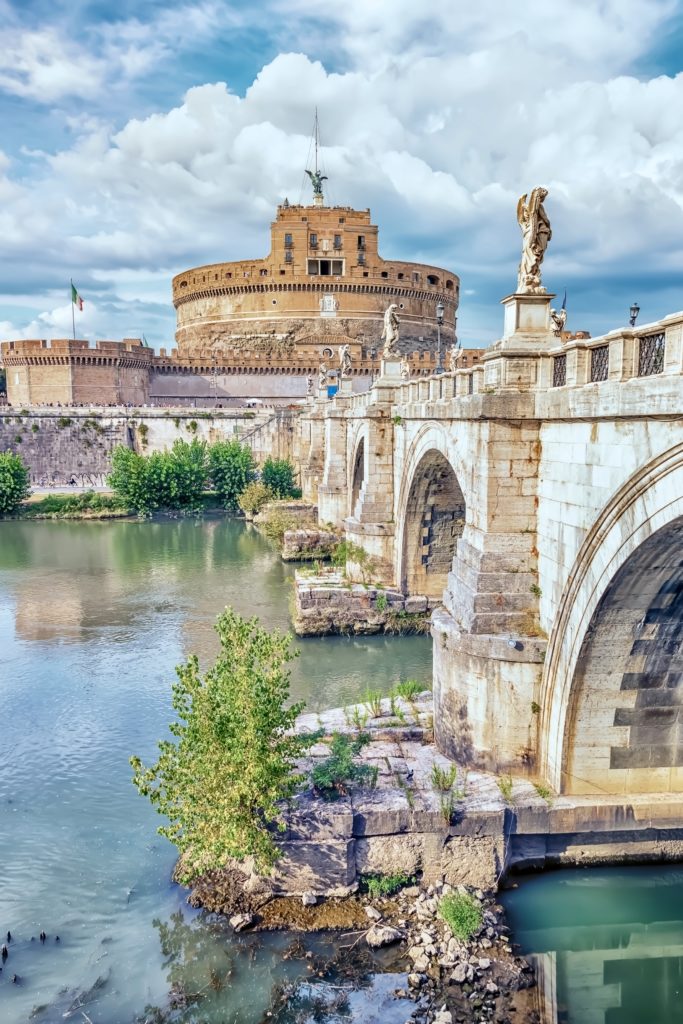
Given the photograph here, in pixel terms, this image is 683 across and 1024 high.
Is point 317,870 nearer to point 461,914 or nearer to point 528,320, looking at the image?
point 461,914

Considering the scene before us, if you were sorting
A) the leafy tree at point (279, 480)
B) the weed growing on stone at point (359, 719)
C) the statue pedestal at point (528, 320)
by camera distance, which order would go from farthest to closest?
the leafy tree at point (279, 480) → the weed growing on stone at point (359, 719) → the statue pedestal at point (528, 320)

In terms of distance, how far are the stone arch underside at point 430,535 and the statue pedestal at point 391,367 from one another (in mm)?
3154

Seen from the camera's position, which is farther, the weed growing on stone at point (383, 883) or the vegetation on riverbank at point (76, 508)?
the vegetation on riverbank at point (76, 508)

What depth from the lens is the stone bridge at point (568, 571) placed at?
22.2ft

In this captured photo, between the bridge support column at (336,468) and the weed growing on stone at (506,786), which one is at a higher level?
the bridge support column at (336,468)

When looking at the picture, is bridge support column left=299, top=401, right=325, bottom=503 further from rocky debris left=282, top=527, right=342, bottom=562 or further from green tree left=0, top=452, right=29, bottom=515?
green tree left=0, top=452, right=29, bottom=515

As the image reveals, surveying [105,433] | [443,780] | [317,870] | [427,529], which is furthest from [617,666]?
[105,433]

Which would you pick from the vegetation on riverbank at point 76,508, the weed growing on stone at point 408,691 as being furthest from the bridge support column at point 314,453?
the weed growing on stone at point 408,691

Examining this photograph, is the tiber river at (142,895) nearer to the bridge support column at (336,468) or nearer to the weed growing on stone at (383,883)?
the weed growing on stone at (383,883)

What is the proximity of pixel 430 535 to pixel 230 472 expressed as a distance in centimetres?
2195

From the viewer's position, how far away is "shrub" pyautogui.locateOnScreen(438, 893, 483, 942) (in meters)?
7.48

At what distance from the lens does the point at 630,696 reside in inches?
335

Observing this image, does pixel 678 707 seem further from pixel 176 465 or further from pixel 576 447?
pixel 176 465

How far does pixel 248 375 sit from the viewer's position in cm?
5928
